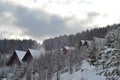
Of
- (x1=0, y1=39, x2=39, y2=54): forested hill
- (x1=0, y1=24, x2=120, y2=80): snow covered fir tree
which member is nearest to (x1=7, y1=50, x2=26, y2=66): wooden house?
(x1=0, y1=24, x2=120, y2=80): snow covered fir tree

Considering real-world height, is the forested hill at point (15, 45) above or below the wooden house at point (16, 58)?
above

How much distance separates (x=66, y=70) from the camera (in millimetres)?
56000

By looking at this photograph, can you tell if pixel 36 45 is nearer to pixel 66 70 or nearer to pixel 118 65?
pixel 66 70

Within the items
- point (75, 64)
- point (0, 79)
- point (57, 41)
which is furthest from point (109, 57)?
point (57, 41)

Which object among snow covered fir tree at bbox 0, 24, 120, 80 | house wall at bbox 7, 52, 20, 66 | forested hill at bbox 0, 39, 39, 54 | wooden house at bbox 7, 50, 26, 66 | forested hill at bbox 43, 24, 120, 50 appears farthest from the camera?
forested hill at bbox 0, 39, 39, 54

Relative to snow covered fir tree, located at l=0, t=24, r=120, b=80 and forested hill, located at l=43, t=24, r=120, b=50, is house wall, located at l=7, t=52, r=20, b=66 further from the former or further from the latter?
forested hill, located at l=43, t=24, r=120, b=50

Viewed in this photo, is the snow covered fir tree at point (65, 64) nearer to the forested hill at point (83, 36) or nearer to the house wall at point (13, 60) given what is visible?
the house wall at point (13, 60)

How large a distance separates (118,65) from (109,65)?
21.1 inches

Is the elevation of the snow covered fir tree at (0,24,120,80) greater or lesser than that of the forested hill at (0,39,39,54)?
lesser

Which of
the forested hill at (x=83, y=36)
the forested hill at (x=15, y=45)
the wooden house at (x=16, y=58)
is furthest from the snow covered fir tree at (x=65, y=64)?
the forested hill at (x=15, y=45)

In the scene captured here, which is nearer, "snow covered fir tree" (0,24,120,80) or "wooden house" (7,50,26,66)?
"snow covered fir tree" (0,24,120,80)

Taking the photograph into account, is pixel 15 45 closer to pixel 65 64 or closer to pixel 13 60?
pixel 13 60

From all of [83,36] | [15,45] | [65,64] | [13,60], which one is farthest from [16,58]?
[15,45]

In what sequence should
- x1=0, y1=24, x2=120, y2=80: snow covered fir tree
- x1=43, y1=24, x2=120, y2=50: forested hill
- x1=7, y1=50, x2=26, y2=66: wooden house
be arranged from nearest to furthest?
x1=0, y1=24, x2=120, y2=80: snow covered fir tree
x1=7, y1=50, x2=26, y2=66: wooden house
x1=43, y1=24, x2=120, y2=50: forested hill
